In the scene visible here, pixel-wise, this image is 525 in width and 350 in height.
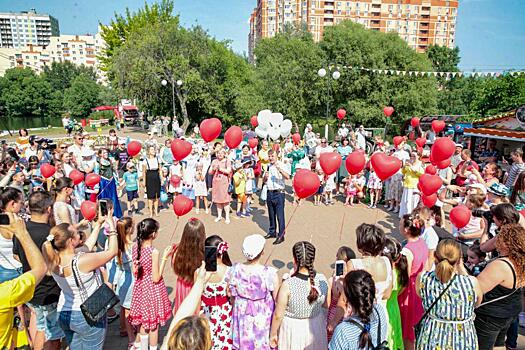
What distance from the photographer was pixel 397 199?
894 cm

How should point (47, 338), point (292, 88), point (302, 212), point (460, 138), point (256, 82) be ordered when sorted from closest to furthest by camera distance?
point (47, 338), point (302, 212), point (460, 138), point (292, 88), point (256, 82)

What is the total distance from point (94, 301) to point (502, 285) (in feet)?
10.8

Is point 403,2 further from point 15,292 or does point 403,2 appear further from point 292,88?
point 15,292

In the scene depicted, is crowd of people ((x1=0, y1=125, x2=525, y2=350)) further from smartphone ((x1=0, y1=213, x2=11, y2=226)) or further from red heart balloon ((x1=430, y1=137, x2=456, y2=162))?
red heart balloon ((x1=430, y1=137, x2=456, y2=162))

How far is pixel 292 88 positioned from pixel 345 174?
18573 mm

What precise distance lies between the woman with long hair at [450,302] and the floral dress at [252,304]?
1259 mm

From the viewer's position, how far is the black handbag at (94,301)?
111 inches

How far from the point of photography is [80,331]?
9.62 feet

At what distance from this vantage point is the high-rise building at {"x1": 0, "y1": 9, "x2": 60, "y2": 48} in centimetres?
14738

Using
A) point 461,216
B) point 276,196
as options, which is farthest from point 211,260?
point 276,196

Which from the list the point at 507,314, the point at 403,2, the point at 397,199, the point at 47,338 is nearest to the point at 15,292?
the point at 47,338

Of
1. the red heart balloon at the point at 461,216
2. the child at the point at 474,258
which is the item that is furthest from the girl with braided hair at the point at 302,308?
the red heart balloon at the point at 461,216

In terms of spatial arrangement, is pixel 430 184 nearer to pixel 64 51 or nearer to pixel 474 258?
pixel 474 258

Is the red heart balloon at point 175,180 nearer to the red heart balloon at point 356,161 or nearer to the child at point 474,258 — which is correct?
the red heart balloon at point 356,161
